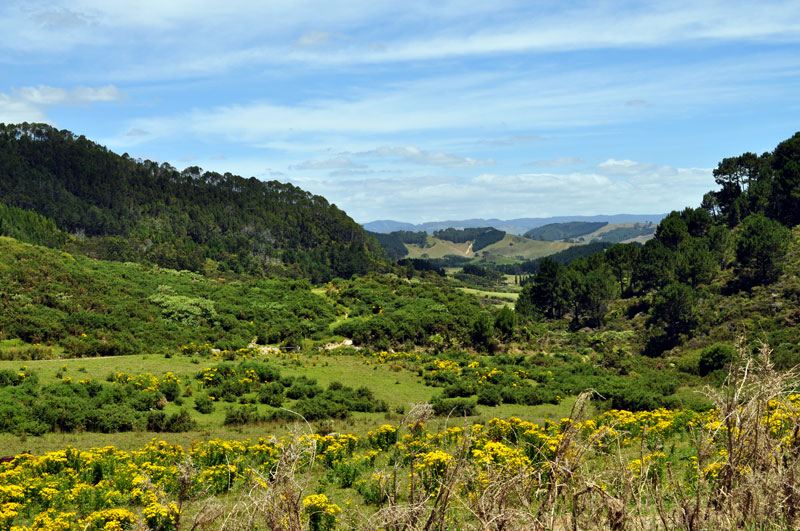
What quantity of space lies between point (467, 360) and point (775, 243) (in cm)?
3607

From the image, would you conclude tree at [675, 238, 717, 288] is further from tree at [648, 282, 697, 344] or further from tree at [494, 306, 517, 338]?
tree at [494, 306, 517, 338]

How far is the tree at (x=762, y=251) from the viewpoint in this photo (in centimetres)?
5317

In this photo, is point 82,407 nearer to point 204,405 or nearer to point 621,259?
point 204,405

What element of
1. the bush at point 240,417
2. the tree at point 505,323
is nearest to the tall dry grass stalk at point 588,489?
the bush at point 240,417

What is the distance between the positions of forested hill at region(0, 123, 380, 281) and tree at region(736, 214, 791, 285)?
263ft

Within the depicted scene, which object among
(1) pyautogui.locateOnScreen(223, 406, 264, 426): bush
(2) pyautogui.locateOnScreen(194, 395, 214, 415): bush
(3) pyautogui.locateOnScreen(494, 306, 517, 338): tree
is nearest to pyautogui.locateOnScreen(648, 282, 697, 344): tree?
(3) pyautogui.locateOnScreen(494, 306, 517, 338): tree

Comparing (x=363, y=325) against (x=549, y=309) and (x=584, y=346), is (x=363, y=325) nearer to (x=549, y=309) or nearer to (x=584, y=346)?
(x=584, y=346)

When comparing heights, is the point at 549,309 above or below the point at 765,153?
below

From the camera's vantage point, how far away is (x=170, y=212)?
128m

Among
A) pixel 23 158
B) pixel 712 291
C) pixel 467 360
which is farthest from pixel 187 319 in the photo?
pixel 23 158

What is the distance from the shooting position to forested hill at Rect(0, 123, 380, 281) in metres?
109

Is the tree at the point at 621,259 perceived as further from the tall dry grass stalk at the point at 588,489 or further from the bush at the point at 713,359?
the tall dry grass stalk at the point at 588,489

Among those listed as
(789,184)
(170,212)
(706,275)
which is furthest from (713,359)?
(170,212)

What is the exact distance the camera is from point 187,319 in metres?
43.4
